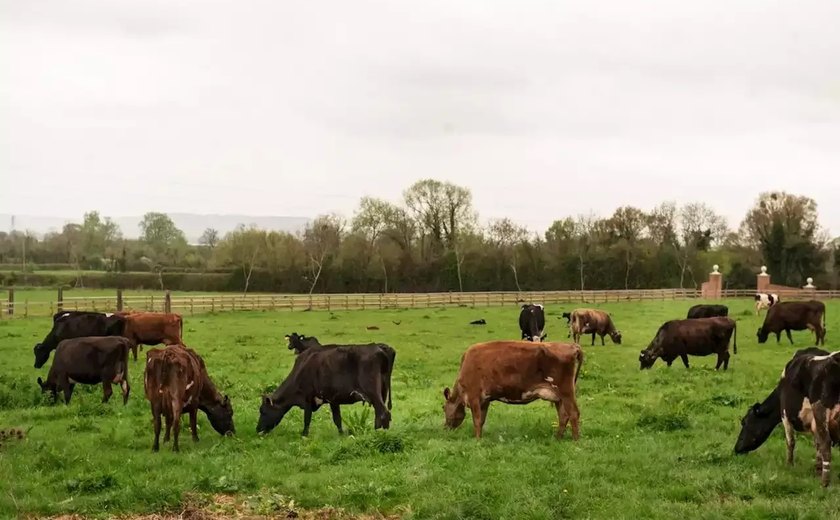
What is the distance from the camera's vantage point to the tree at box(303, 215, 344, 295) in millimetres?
62688

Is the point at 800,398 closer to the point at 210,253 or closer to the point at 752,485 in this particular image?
the point at 752,485

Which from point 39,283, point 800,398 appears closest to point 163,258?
point 39,283

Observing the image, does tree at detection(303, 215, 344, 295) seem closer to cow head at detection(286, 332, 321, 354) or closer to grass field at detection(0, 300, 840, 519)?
cow head at detection(286, 332, 321, 354)

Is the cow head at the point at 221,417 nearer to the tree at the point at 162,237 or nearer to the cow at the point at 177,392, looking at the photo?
the cow at the point at 177,392

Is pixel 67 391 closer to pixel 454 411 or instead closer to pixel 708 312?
pixel 454 411

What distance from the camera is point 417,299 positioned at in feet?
158

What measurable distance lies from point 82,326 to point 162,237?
6518 centimetres

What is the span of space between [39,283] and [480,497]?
58025 mm

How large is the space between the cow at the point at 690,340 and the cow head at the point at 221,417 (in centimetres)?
1193

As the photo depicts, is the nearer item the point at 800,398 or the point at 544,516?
the point at 544,516

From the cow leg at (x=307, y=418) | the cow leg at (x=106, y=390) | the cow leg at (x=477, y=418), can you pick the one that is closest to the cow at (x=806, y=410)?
the cow leg at (x=477, y=418)

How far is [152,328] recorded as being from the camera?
2188 centimetres

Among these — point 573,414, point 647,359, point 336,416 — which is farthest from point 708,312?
point 336,416

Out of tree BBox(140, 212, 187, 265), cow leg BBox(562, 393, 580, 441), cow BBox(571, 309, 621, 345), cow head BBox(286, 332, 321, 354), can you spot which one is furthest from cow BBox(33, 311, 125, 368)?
tree BBox(140, 212, 187, 265)
